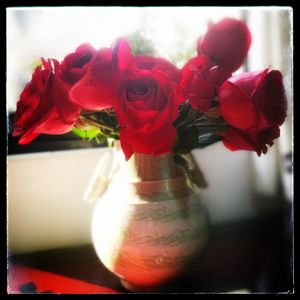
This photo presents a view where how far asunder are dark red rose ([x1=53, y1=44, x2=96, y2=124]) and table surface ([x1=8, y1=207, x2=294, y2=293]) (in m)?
0.27

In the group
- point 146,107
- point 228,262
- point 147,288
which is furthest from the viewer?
point 228,262

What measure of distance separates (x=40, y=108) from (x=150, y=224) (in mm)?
196

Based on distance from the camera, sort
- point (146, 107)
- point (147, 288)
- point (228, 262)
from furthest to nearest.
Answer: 1. point (228, 262)
2. point (147, 288)
3. point (146, 107)

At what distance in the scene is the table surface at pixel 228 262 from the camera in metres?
0.54

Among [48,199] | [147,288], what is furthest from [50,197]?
[147,288]

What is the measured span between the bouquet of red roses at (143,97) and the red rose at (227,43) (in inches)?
3.6

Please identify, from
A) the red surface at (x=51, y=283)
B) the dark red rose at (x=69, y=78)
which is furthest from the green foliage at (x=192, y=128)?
the red surface at (x=51, y=283)

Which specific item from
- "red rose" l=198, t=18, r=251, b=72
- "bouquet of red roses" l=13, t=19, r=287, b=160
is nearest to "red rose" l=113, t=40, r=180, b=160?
"bouquet of red roses" l=13, t=19, r=287, b=160

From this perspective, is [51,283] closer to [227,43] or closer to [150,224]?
[150,224]

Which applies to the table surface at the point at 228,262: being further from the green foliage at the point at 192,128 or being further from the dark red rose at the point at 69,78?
the dark red rose at the point at 69,78

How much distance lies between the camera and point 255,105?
1.24 feet

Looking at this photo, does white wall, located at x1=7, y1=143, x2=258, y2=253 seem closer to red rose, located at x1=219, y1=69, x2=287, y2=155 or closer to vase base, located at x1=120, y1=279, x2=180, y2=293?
vase base, located at x1=120, y1=279, x2=180, y2=293
